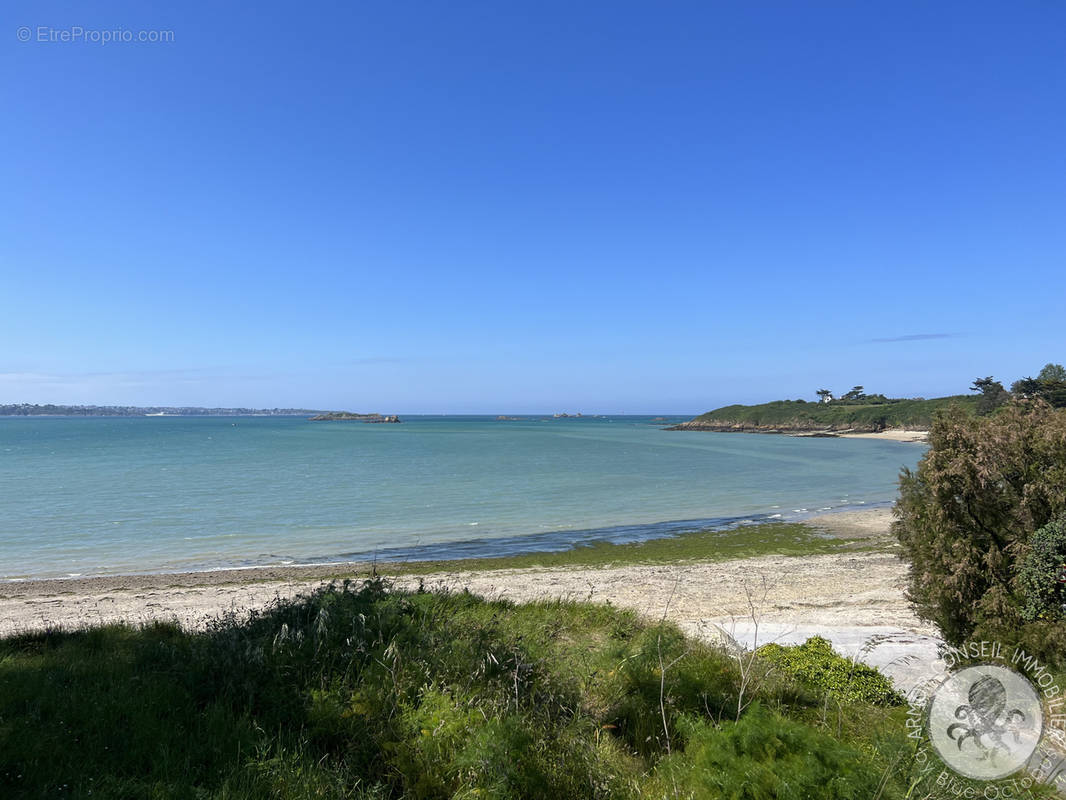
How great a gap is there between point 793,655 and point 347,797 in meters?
5.71

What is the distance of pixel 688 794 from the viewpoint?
12.7ft

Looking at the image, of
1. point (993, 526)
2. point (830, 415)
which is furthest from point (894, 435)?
point (993, 526)

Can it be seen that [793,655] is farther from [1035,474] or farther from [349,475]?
[349,475]

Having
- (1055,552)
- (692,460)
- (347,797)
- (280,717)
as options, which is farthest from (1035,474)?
(692,460)

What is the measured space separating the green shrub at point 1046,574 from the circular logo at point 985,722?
7.91ft

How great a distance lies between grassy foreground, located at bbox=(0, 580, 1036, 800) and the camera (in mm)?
3957

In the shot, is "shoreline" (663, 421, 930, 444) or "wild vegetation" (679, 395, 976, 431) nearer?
"shoreline" (663, 421, 930, 444)

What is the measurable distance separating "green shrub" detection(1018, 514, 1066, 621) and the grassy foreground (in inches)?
79.8

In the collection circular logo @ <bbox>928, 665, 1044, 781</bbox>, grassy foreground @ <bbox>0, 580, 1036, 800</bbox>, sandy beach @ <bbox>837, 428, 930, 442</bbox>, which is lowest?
sandy beach @ <bbox>837, 428, 930, 442</bbox>

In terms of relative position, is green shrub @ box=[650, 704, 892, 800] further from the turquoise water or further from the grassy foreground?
the turquoise water

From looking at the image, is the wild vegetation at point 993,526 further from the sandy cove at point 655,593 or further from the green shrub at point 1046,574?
the sandy cove at point 655,593

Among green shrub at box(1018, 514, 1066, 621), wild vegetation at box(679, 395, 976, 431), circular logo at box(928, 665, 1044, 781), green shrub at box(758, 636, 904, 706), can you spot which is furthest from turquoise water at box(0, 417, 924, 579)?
wild vegetation at box(679, 395, 976, 431)

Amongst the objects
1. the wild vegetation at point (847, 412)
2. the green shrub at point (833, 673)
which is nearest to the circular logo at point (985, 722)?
the green shrub at point (833, 673)

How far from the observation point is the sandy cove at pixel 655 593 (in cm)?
1084
